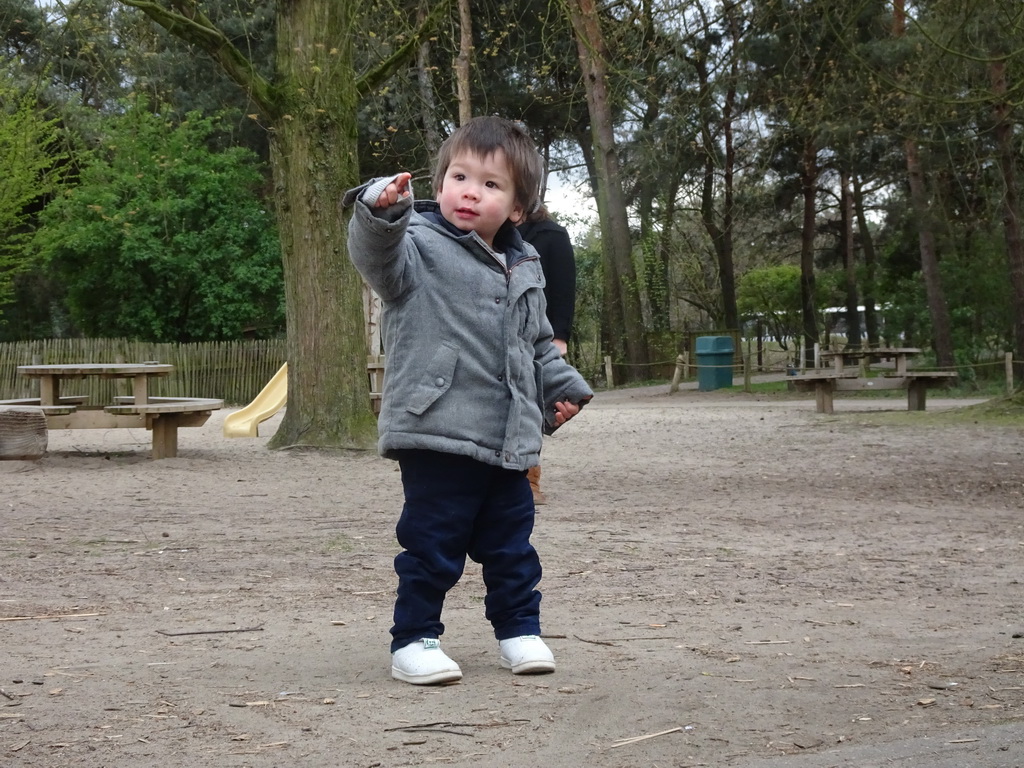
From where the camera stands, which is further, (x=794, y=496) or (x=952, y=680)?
(x=794, y=496)

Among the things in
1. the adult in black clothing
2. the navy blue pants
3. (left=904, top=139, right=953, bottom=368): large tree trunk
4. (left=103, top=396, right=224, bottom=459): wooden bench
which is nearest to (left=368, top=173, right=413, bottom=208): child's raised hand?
the navy blue pants

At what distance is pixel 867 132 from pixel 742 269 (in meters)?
24.3

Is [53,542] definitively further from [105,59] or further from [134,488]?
[105,59]

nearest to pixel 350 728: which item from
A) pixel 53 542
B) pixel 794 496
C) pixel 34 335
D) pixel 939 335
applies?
pixel 53 542

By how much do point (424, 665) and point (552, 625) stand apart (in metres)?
0.96

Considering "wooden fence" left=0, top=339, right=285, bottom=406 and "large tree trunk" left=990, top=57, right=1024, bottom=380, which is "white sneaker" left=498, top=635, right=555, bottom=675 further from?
"wooden fence" left=0, top=339, right=285, bottom=406

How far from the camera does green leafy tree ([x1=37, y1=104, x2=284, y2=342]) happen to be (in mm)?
27016

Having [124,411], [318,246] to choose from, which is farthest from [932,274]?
[124,411]

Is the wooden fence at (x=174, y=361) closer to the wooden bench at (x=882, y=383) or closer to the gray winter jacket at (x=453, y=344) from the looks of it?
the wooden bench at (x=882, y=383)

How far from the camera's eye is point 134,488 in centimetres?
905

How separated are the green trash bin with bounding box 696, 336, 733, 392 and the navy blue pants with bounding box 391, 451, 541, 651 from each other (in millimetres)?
23482

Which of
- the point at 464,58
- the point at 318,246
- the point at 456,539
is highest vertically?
the point at 464,58

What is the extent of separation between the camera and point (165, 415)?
11.1 metres

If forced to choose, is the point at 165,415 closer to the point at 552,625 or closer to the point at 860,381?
the point at 552,625
